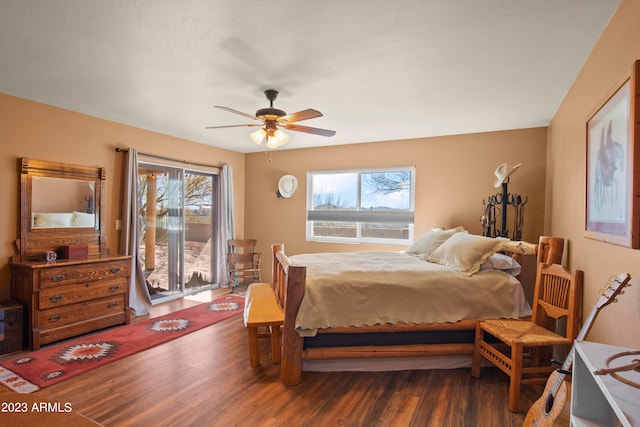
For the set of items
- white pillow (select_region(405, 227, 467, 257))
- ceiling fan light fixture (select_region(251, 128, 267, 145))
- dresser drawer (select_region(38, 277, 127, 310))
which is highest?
ceiling fan light fixture (select_region(251, 128, 267, 145))

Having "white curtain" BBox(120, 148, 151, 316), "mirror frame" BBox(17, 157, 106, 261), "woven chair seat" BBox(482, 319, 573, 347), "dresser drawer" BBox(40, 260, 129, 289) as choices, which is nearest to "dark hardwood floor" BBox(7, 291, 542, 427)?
"woven chair seat" BBox(482, 319, 573, 347)

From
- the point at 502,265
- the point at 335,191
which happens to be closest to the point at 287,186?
the point at 335,191

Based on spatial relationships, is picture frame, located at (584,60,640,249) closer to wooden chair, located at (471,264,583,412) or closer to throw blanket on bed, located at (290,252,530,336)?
wooden chair, located at (471,264,583,412)

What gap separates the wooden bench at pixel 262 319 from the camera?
8.36 feet

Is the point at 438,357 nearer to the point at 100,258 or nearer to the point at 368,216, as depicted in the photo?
the point at 368,216

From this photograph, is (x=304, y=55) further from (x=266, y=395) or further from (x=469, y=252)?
(x=266, y=395)

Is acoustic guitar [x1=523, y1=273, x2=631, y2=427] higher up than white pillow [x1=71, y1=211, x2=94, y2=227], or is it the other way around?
white pillow [x1=71, y1=211, x2=94, y2=227]

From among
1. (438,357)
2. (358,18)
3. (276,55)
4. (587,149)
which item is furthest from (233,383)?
(587,149)

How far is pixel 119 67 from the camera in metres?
2.49

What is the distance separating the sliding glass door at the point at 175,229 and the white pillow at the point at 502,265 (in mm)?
4123

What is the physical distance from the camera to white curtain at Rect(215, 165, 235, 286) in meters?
5.43

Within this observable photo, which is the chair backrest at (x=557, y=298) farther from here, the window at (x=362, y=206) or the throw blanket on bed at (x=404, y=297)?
the window at (x=362, y=206)

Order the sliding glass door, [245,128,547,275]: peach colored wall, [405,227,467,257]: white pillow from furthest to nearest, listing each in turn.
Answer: the sliding glass door, [245,128,547,275]: peach colored wall, [405,227,467,257]: white pillow

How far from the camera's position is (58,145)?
11.5 feet
